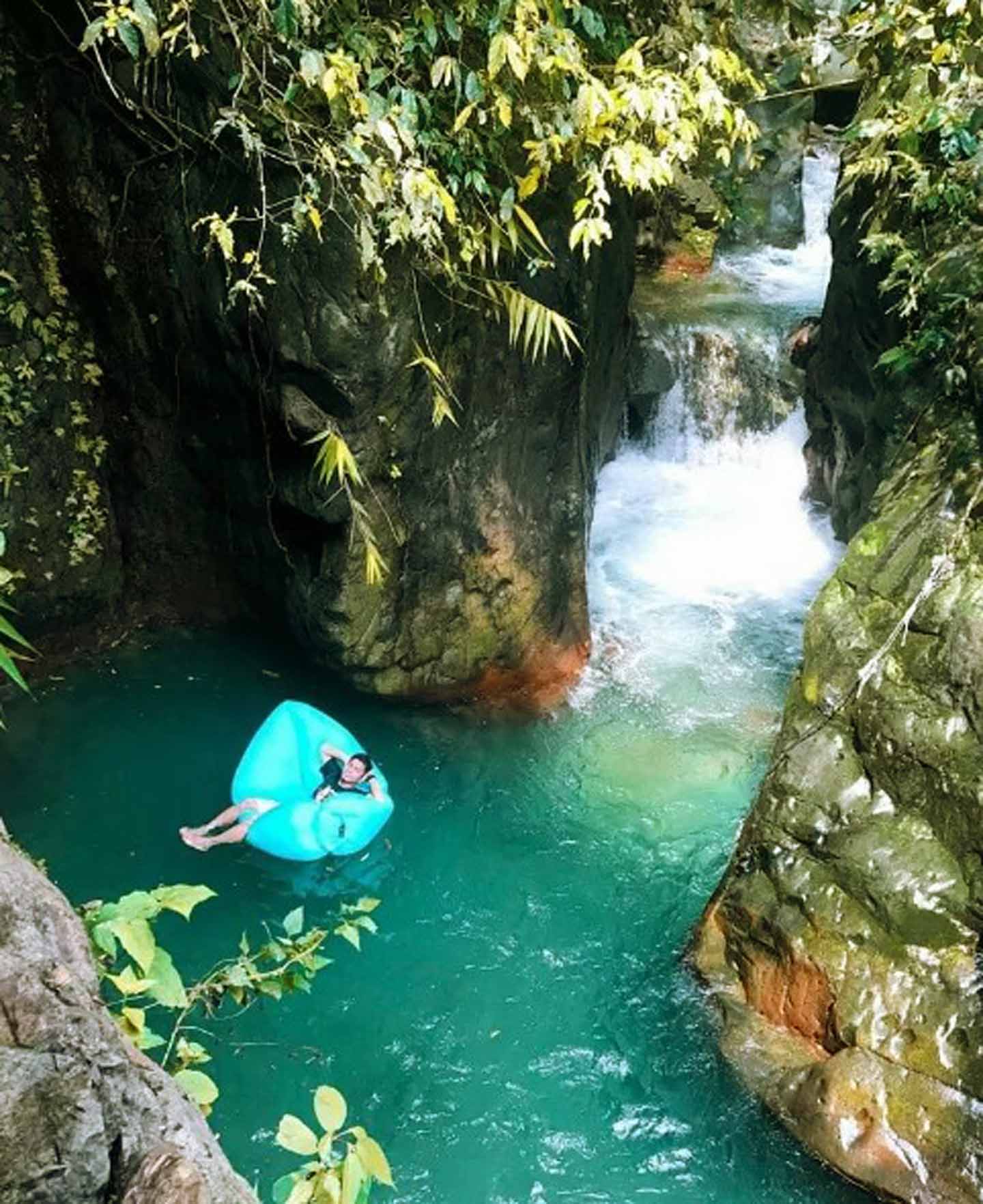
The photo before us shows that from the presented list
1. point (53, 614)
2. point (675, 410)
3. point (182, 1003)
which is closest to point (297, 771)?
point (53, 614)

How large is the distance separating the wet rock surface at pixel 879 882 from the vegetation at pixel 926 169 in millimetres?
866

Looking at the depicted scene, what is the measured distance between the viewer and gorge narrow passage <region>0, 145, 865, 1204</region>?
14.3ft

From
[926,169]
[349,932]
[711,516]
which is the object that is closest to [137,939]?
[349,932]

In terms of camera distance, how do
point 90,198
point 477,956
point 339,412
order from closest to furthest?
1. point 477,956
2. point 339,412
3. point 90,198

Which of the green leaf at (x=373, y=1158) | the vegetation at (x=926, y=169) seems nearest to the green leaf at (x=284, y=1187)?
the green leaf at (x=373, y=1158)

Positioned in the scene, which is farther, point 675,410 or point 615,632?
point 675,410

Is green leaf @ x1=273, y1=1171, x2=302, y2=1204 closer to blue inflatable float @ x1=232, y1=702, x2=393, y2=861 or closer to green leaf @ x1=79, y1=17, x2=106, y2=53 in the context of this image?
green leaf @ x1=79, y1=17, x2=106, y2=53

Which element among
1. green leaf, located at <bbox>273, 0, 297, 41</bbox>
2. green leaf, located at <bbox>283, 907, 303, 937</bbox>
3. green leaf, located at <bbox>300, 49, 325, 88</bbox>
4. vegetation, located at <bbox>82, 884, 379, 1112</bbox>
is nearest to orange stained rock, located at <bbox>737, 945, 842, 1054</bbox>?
vegetation, located at <bbox>82, 884, 379, 1112</bbox>

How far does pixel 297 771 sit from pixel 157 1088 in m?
4.61

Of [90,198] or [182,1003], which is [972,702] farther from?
[90,198]

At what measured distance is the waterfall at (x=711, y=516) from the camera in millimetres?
8188

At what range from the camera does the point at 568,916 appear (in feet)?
18.4

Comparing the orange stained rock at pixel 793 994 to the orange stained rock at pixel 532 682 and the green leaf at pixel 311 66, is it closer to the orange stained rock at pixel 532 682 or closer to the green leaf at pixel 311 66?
the orange stained rock at pixel 532 682

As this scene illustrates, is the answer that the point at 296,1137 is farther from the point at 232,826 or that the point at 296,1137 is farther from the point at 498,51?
the point at 232,826
